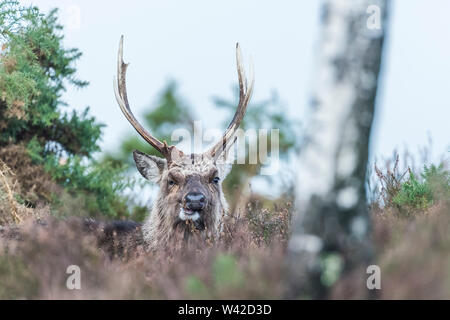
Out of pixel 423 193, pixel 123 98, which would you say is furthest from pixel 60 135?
pixel 423 193

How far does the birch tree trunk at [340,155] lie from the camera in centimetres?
354

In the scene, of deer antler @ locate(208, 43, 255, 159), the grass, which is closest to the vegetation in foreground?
the grass

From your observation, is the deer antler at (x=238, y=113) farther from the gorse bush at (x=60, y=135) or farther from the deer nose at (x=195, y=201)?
the gorse bush at (x=60, y=135)

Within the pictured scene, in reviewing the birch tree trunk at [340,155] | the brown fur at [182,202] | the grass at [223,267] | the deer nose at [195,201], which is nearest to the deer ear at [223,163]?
the brown fur at [182,202]

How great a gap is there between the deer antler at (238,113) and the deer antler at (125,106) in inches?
22.2

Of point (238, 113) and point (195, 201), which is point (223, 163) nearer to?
point (238, 113)

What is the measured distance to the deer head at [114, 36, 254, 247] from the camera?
6.71 metres

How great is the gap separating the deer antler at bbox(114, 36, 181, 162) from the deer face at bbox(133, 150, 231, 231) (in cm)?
20

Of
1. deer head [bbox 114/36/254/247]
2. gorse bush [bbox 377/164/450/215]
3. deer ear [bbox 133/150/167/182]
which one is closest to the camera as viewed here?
gorse bush [bbox 377/164/450/215]

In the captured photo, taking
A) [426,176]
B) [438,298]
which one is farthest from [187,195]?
[438,298]

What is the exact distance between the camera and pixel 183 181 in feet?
23.0

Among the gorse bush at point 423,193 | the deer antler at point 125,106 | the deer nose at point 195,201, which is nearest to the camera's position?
the gorse bush at point 423,193

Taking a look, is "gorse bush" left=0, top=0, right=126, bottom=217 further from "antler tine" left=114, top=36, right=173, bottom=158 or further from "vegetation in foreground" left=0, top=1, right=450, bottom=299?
"antler tine" left=114, top=36, right=173, bottom=158
